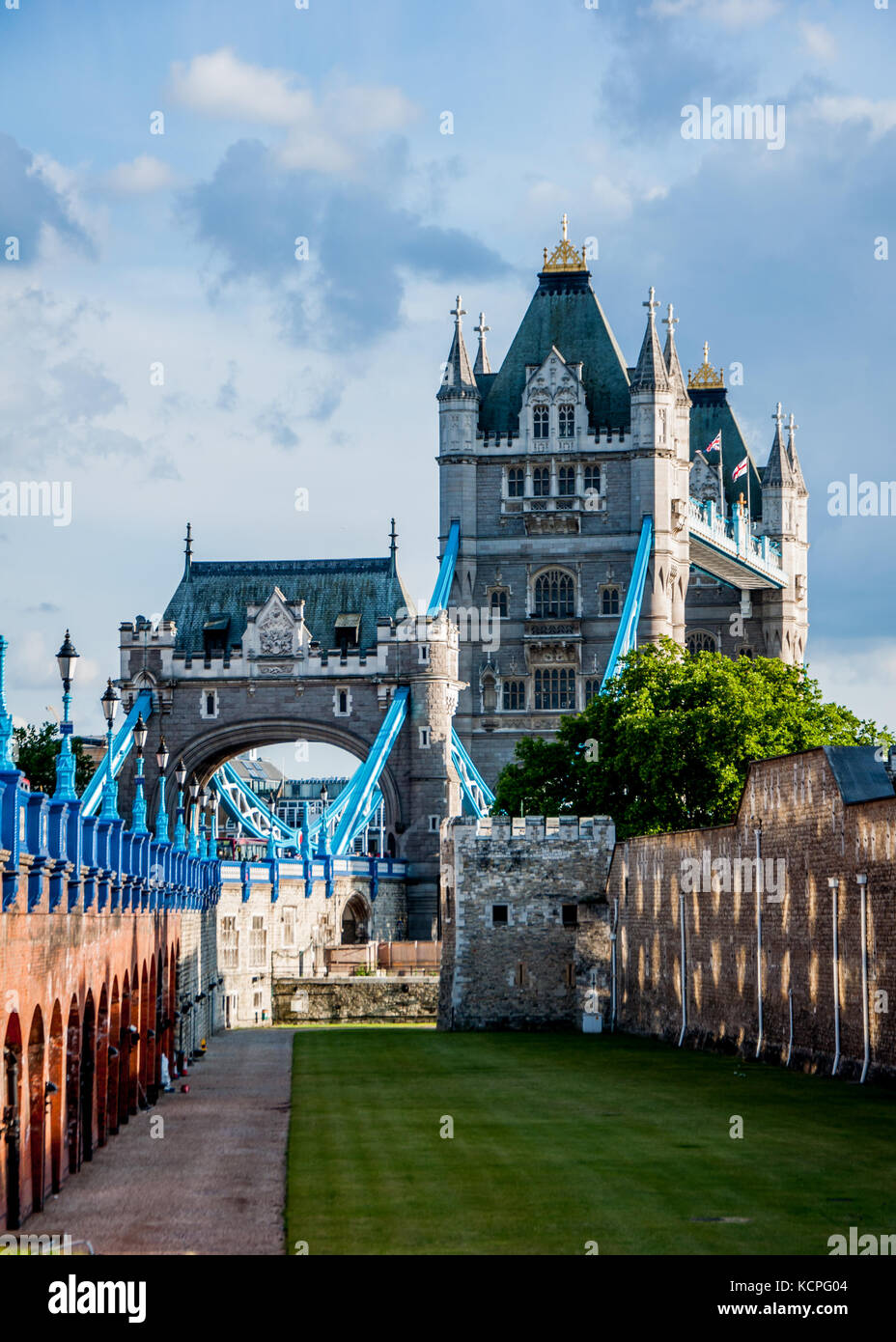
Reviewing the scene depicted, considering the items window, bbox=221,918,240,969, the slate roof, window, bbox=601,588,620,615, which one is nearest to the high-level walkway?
the slate roof

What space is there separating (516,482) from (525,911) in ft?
174

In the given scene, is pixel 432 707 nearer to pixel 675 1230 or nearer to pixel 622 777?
pixel 622 777

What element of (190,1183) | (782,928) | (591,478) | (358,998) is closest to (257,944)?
(358,998)

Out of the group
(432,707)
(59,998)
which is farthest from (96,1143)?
(432,707)

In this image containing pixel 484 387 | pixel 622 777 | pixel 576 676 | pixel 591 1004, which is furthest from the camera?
pixel 484 387

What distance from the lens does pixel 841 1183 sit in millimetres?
28578

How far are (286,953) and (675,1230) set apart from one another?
186ft

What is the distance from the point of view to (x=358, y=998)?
77.6m

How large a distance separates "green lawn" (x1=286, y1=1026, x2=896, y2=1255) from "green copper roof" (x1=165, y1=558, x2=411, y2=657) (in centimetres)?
5818

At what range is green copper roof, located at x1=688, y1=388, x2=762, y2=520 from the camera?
145m

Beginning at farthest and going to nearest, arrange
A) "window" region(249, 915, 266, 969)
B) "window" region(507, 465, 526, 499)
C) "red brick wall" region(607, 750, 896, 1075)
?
"window" region(507, 465, 526, 499) < "window" region(249, 915, 266, 969) < "red brick wall" region(607, 750, 896, 1075)

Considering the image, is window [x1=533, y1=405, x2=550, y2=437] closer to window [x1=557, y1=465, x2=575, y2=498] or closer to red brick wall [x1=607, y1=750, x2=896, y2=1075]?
window [x1=557, y1=465, x2=575, y2=498]

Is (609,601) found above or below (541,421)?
below

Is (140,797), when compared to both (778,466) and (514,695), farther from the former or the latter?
(778,466)
